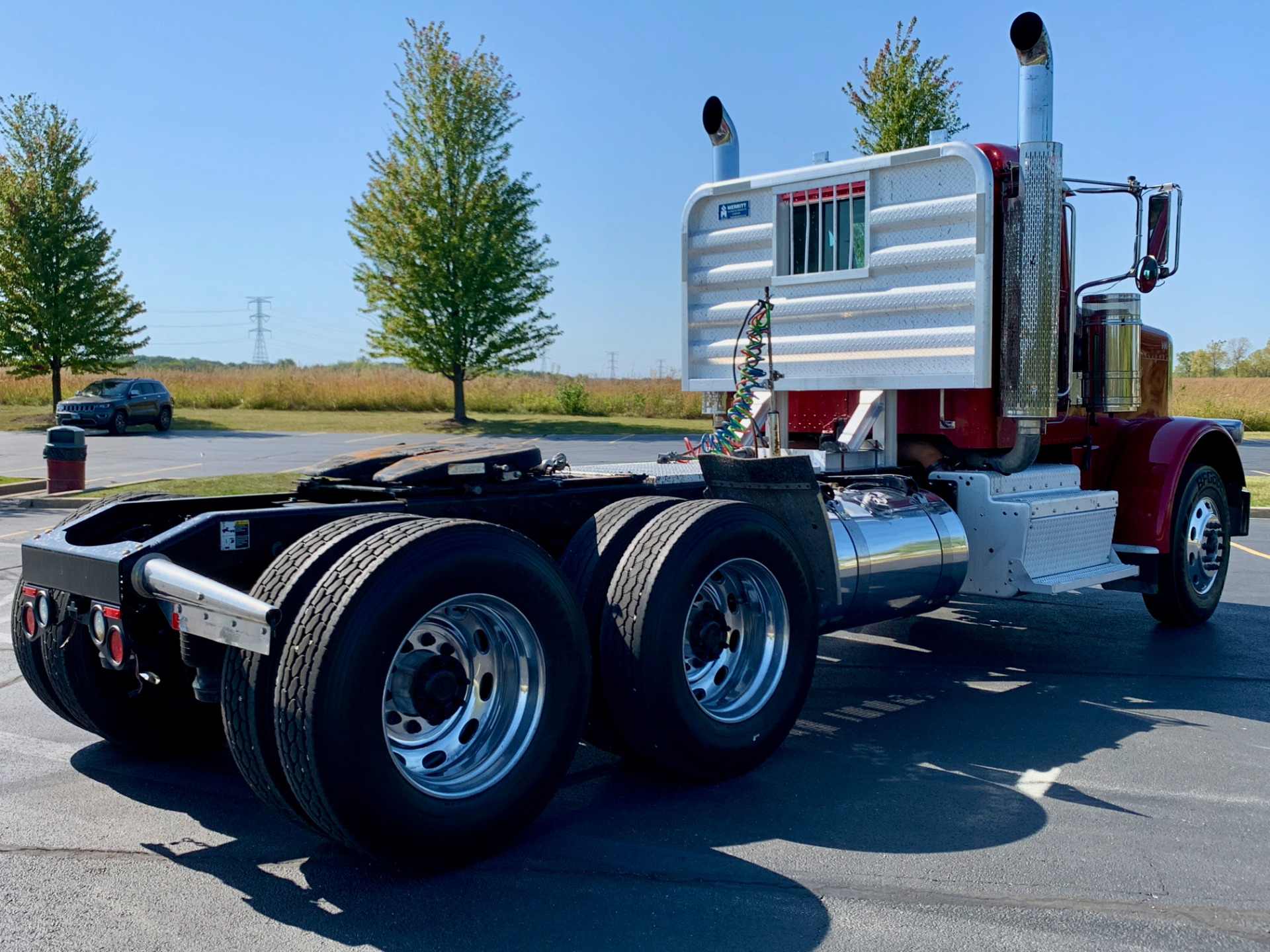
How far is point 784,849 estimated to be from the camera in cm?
399

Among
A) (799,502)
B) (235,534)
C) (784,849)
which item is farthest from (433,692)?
(799,502)

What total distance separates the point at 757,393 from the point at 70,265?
31.5m

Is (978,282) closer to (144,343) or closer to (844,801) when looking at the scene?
(844,801)

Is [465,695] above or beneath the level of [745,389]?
beneath

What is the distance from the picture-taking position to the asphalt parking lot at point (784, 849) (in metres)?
3.39

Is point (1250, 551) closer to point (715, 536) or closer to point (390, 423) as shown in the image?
point (715, 536)

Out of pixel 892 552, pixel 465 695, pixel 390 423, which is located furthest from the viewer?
pixel 390 423

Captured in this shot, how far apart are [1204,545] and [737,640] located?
14.4ft

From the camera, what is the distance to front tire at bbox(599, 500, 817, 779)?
445cm

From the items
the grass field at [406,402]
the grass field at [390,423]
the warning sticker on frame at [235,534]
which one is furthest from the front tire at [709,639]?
the grass field at [406,402]

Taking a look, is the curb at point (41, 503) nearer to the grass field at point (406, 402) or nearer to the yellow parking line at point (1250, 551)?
the yellow parking line at point (1250, 551)

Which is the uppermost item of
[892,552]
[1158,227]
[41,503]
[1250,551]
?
[1158,227]

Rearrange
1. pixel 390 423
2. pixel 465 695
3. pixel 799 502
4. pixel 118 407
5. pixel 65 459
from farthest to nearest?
pixel 390 423 → pixel 118 407 → pixel 65 459 → pixel 799 502 → pixel 465 695

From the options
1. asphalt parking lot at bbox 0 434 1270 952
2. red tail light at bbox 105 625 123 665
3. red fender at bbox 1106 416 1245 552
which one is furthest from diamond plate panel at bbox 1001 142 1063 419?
red tail light at bbox 105 625 123 665
